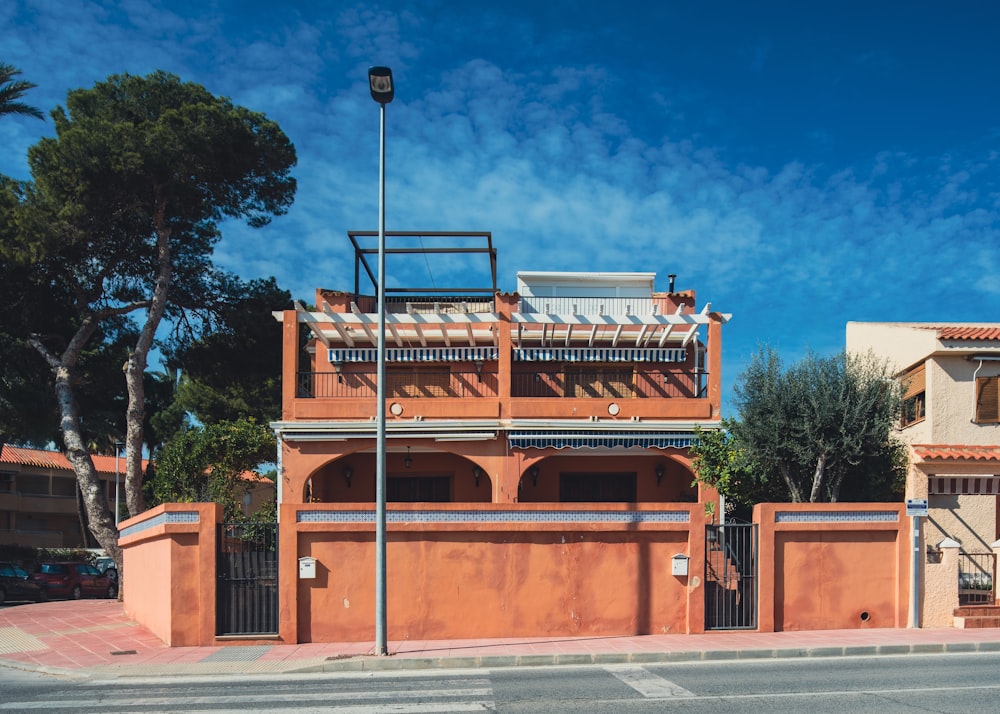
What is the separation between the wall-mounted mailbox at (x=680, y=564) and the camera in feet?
49.5

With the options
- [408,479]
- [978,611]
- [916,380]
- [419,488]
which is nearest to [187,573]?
[408,479]

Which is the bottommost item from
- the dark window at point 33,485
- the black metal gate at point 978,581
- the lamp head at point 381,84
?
the dark window at point 33,485

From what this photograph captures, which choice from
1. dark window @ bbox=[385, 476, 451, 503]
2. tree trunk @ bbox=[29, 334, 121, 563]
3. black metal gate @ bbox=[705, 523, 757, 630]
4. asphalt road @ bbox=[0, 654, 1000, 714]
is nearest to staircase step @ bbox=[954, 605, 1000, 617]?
asphalt road @ bbox=[0, 654, 1000, 714]

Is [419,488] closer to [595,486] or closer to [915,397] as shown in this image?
[595,486]

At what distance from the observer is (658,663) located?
502 inches

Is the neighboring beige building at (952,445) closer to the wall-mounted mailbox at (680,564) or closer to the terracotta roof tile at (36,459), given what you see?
the wall-mounted mailbox at (680,564)


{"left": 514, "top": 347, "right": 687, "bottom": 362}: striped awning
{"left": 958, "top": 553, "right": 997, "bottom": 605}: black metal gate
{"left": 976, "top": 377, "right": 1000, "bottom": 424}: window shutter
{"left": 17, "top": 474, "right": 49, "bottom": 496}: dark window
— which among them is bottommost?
{"left": 17, "top": 474, "right": 49, "bottom": 496}: dark window

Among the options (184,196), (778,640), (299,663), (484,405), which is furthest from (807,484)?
(184,196)

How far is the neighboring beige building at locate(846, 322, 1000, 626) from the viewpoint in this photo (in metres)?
16.0

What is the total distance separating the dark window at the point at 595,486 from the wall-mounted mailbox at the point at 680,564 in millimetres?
10706

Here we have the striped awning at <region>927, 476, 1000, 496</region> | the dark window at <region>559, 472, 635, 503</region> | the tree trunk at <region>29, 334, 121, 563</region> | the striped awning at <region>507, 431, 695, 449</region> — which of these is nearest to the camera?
the striped awning at <region>927, 476, 1000, 496</region>

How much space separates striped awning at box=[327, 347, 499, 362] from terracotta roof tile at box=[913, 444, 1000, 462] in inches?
479

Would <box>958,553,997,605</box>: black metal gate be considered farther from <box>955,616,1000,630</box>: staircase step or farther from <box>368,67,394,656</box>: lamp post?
<box>368,67,394,656</box>: lamp post

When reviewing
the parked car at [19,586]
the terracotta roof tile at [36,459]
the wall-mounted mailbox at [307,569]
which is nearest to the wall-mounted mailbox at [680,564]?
the wall-mounted mailbox at [307,569]
